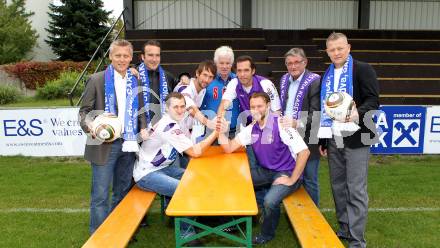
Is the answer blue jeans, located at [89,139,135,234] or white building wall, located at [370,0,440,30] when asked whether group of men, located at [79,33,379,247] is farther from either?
white building wall, located at [370,0,440,30]

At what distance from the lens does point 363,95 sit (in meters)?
3.58

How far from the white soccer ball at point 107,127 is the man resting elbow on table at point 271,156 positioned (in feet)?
4.07

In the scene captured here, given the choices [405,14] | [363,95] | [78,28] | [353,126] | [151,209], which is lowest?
[151,209]

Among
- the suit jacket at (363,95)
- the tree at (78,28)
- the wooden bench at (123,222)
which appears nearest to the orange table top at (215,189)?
the wooden bench at (123,222)

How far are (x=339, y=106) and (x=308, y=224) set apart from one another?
100cm

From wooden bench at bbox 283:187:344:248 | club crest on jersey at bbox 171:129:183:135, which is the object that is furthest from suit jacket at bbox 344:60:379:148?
club crest on jersey at bbox 171:129:183:135

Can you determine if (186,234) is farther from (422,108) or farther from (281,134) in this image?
(422,108)

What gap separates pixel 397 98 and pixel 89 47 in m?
25.5

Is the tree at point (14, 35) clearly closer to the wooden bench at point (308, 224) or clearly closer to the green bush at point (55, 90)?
the green bush at point (55, 90)

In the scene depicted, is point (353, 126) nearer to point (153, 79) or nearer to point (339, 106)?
point (339, 106)

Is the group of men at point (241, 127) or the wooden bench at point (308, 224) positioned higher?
→ the group of men at point (241, 127)

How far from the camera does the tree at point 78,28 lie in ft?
102

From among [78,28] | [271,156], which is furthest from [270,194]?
[78,28]

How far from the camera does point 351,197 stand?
146 inches
